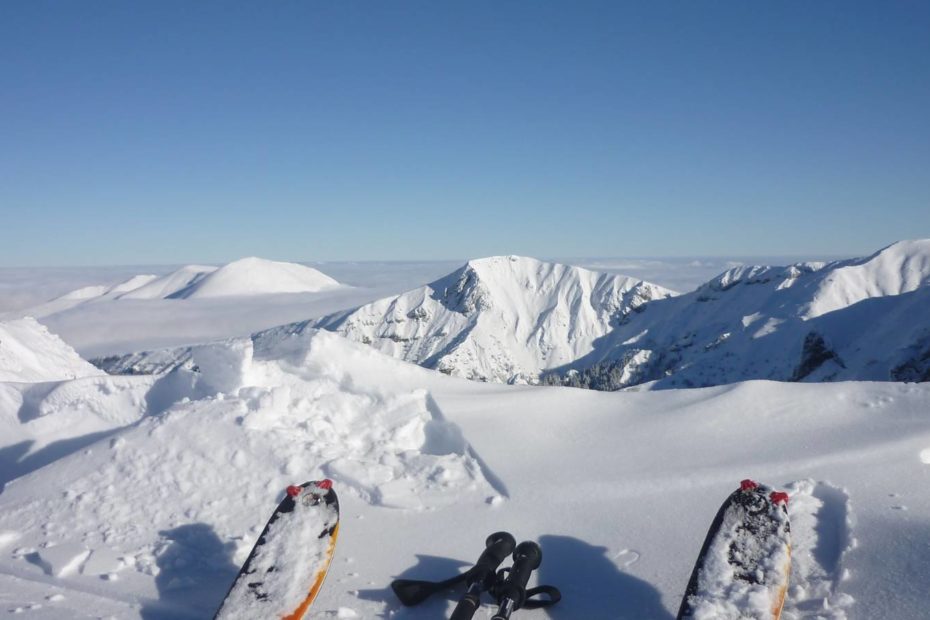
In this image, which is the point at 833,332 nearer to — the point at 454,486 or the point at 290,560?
the point at 454,486

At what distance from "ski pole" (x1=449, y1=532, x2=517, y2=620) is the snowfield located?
0.31 metres

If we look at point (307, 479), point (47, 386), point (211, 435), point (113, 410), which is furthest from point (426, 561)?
point (47, 386)

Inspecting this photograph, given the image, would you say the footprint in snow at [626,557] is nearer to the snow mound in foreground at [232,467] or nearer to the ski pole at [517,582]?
the ski pole at [517,582]

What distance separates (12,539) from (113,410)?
4.30 m

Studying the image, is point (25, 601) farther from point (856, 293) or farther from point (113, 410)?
point (856, 293)

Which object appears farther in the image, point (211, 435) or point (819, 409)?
point (819, 409)

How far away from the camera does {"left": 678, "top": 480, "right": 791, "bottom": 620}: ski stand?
17.3 ft

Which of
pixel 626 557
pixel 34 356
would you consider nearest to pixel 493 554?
pixel 626 557

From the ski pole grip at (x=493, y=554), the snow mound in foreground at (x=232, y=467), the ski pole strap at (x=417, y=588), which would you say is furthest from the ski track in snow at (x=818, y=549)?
the snow mound in foreground at (x=232, y=467)

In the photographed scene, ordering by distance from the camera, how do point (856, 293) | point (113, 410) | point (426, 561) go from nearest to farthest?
point (426, 561)
point (113, 410)
point (856, 293)

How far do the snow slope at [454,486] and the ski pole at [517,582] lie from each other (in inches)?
13.7

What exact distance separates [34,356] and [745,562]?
85.9 ft

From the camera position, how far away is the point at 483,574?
19.9ft

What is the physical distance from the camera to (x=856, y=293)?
566ft
